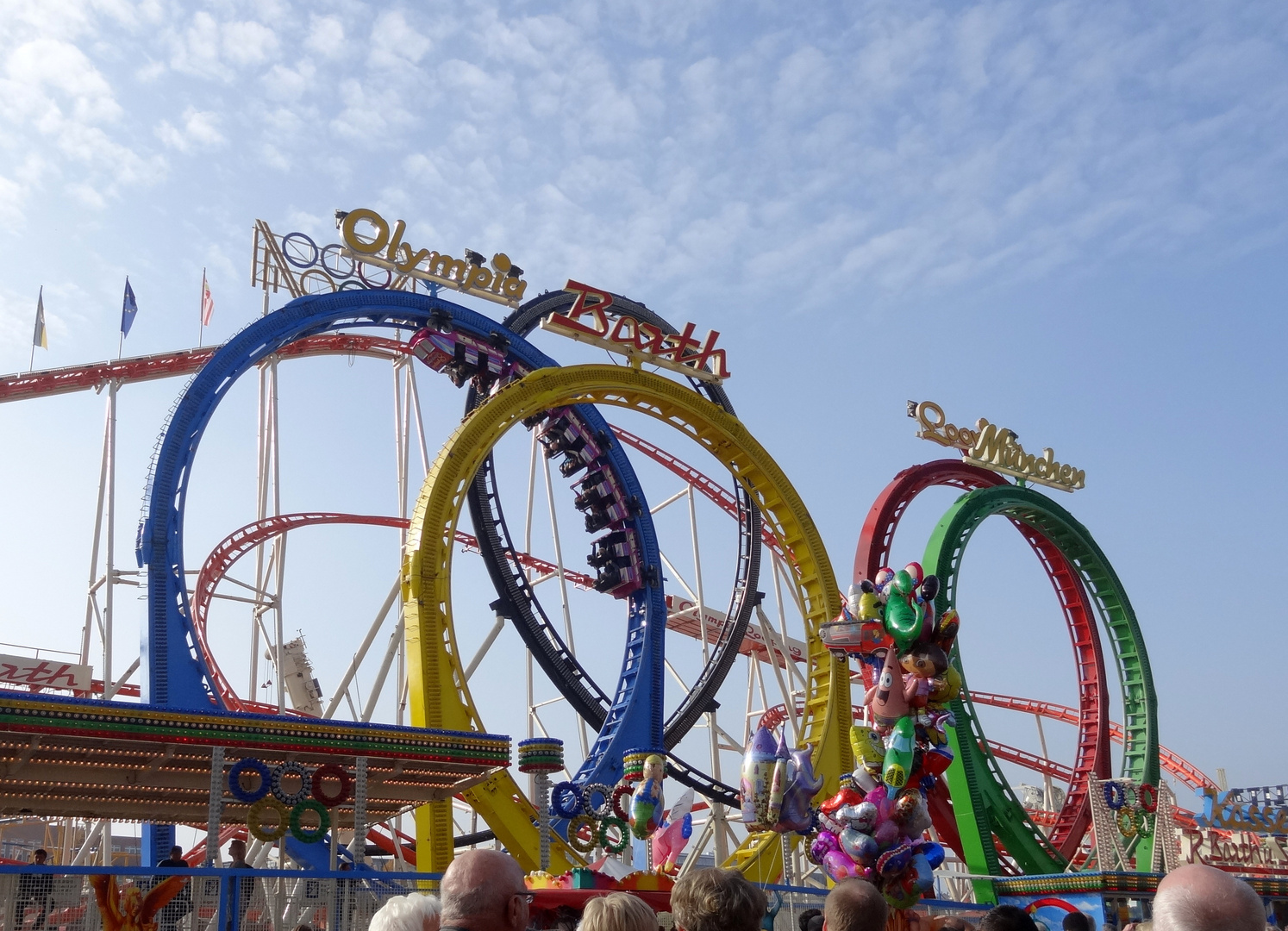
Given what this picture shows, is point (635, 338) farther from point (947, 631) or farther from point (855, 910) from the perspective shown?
point (855, 910)

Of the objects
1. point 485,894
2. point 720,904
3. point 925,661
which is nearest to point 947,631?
point 925,661

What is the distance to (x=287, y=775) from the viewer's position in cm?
941

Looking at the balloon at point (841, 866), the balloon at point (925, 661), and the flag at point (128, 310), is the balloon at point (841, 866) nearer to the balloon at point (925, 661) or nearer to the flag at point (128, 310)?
the balloon at point (925, 661)

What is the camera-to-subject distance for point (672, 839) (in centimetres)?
1132

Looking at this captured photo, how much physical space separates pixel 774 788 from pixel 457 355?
6532 mm

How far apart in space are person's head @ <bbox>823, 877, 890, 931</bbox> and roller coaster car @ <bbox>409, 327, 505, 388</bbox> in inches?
479

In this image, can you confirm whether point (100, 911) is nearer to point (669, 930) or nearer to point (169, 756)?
point (169, 756)

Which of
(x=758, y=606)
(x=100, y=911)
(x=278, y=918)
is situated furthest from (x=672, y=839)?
(x=758, y=606)

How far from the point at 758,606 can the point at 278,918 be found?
979 centimetres

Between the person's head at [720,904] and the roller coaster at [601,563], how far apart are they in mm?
9063

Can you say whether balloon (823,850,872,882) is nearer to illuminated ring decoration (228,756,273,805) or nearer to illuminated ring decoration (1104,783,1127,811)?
illuminated ring decoration (228,756,273,805)

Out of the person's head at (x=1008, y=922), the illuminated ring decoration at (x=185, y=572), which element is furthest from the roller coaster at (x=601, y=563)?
the person's head at (x=1008, y=922)

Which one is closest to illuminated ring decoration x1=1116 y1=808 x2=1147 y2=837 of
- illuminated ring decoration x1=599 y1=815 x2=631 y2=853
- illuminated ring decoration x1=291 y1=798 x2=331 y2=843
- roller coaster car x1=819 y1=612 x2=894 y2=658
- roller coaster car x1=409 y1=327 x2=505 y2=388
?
roller coaster car x1=819 y1=612 x2=894 y2=658

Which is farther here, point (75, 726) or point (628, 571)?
point (628, 571)
